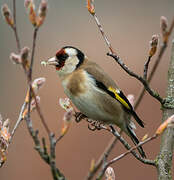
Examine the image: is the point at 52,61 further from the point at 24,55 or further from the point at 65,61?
the point at 24,55

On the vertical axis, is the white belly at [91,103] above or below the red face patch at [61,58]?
below

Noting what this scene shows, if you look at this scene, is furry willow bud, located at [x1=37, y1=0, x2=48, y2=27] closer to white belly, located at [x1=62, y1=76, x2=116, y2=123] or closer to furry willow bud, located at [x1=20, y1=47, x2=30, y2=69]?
furry willow bud, located at [x1=20, y1=47, x2=30, y2=69]

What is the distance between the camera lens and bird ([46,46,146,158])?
6.92 ft

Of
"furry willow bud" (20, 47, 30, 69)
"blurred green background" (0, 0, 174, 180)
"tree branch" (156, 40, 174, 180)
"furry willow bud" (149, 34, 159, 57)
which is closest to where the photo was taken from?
"furry willow bud" (20, 47, 30, 69)

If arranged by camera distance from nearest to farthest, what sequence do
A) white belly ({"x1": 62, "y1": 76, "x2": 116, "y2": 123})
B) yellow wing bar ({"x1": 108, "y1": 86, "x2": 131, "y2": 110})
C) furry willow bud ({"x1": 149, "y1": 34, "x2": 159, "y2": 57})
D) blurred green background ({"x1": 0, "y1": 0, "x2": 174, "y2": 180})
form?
furry willow bud ({"x1": 149, "y1": 34, "x2": 159, "y2": 57}) → white belly ({"x1": 62, "y1": 76, "x2": 116, "y2": 123}) → yellow wing bar ({"x1": 108, "y1": 86, "x2": 131, "y2": 110}) → blurred green background ({"x1": 0, "y1": 0, "x2": 174, "y2": 180})

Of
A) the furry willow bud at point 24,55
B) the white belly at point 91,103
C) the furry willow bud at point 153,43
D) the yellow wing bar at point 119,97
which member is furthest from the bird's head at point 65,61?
the furry willow bud at point 24,55

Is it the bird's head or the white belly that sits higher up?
the bird's head

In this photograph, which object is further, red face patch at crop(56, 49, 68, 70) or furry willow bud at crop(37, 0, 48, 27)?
red face patch at crop(56, 49, 68, 70)

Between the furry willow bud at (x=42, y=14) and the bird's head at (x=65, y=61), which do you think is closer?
the furry willow bud at (x=42, y=14)

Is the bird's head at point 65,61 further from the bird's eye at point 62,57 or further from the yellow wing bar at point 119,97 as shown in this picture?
the yellow wing bar at point 119,97

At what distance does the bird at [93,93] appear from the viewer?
2.11 m

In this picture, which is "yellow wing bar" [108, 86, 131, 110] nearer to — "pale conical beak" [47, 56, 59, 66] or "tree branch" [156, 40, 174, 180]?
"pale conical beak" [47, 56, 59, 66]

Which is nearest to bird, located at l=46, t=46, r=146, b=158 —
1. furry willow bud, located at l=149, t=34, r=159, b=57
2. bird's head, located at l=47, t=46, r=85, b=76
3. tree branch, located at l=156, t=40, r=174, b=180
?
bird's head, located at l=47, t=46, r=85, b=76

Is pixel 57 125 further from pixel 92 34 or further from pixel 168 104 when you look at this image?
pixel 168 104
